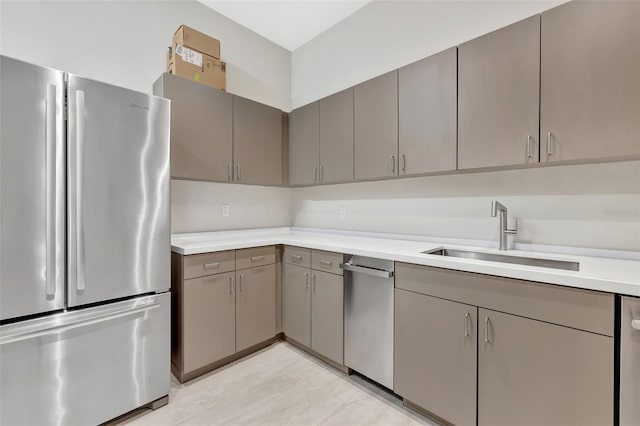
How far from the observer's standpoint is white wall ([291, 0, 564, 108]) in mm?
1969

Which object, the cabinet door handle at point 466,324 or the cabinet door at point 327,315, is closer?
the cabinet door handle at point 466,324

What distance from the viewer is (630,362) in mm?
1049

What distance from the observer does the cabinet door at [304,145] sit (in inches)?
105

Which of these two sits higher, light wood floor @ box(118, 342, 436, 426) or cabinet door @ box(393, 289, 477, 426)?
cabinet door @ box(393, 289, 477, 426)

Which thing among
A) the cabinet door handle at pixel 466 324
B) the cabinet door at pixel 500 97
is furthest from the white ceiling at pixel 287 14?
the cabinet door handle at pixel 466 324

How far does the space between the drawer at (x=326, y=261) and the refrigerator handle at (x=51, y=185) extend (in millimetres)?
1524

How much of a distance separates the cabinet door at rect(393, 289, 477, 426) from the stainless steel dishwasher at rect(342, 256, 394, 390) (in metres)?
0.08

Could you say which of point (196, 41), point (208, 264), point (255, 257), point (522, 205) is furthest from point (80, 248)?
point (522, 205)

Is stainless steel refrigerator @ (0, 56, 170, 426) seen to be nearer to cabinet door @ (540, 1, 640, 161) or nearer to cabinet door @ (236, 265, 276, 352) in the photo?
cabinet door @ (236, 265, 276, 352)

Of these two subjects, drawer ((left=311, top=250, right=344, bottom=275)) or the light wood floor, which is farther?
drawer ((left=311, top=250, right=344, bottom=275))

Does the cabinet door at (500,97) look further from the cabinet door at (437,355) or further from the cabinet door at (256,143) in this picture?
the cabinet door at (256,143)

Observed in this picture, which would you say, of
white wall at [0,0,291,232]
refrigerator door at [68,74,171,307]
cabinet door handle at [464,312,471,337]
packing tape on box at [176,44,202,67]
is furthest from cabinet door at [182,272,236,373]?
packing tape on box at [176,44,202,67]

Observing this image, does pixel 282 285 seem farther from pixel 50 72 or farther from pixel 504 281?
pixel 50 72

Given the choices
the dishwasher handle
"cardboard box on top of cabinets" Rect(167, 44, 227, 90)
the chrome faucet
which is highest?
"cardboard box on top of cabinets" Rect(167, 44, 227, 90)
